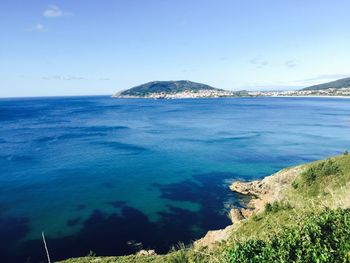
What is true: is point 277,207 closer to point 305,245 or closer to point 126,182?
point 305,245

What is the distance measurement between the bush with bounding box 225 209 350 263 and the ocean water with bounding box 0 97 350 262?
64.4ft

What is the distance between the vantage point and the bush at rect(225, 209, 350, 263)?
30.9ft

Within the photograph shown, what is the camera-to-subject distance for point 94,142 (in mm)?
73062

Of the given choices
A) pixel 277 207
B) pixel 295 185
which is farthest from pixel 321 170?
pixel 277 207

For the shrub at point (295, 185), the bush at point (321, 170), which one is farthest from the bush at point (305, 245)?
the bush at point (321, 170)

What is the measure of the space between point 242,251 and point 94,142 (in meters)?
67.1

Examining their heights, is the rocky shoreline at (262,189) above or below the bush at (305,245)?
below

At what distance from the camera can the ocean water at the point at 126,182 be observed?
29.9 metres

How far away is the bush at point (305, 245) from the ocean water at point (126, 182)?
64.4ft

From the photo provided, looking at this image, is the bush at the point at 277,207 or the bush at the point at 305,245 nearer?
the bush at the point at 305,245

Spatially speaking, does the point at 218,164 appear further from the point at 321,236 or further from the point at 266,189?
the point at 321,236

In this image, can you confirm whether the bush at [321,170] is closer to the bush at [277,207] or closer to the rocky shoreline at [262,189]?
the rocky shoreline at [262,189]

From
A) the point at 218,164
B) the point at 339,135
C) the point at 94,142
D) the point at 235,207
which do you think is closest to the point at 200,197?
the point at 235,207

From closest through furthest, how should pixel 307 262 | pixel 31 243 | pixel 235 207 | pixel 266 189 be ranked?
1. pixel 307 262
2. pixel 31 243
3. pixel 235 207
4. pixel 266 189
